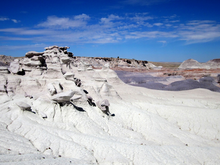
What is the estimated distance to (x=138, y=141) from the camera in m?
9.58

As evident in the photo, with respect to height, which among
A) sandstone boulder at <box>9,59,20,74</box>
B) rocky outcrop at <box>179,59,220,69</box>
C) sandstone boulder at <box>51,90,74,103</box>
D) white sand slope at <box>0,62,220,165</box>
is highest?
rocky outcrop at <box>179,59,220,69</box>

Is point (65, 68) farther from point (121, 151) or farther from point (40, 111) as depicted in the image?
point (121, 151)

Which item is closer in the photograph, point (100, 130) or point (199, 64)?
point (100, 130)

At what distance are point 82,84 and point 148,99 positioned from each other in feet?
23.8

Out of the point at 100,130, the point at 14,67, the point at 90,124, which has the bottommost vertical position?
the point at 100,130

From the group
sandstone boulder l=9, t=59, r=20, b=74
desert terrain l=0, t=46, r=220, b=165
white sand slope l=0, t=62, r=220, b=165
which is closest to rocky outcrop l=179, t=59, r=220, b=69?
desert terrain l=0, t=46, r=220, b=165

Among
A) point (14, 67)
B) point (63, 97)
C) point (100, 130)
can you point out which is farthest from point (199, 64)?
point (14, 67)

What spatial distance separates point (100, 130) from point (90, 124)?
773 mm

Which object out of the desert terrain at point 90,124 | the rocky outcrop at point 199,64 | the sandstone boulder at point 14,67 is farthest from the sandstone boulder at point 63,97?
the rocky outcrop at point 199,64

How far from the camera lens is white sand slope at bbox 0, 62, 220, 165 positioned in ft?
23.3

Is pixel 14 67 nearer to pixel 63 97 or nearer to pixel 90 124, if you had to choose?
pixel 63 97

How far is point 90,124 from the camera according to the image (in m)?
10.5

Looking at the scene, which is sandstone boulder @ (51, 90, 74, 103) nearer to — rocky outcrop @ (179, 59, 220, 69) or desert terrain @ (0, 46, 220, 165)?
desert terrain @ (0, 46, 220, 165)

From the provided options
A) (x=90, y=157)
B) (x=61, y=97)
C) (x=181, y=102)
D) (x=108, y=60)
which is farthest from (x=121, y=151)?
(x=108, y=60)
